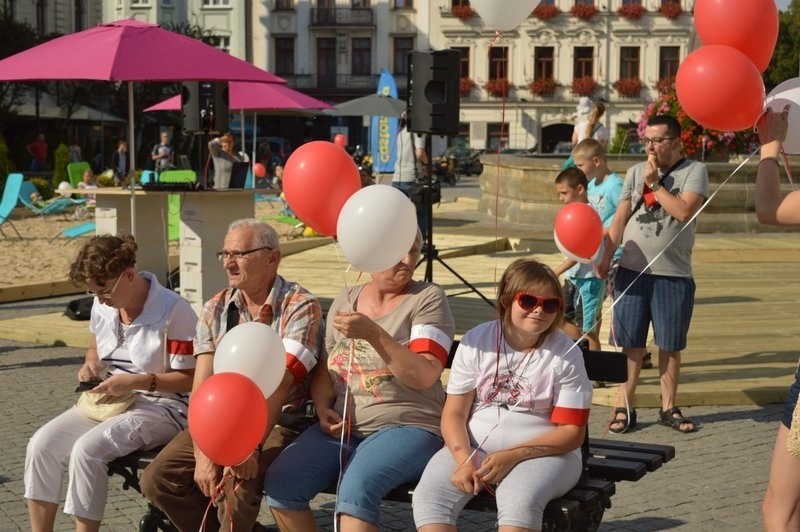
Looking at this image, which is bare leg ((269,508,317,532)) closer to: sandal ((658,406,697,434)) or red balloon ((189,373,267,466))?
red balloon ((189,373,267,466))

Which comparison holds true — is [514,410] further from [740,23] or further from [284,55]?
[284,55]

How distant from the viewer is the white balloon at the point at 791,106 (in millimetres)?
4602

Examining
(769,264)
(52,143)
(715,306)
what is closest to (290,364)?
(715,306)

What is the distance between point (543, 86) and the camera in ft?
207

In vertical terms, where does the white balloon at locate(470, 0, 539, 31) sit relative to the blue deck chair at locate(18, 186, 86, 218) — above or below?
above

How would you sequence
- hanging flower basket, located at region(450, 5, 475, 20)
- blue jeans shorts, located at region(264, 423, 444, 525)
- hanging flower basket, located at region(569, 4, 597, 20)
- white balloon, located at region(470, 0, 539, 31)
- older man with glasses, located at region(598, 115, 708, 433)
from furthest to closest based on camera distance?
hanging flower basket, located at region(450, 5, 475, 20) → hanging flower basket, located at region(569, 4, 597, 20) → older man with glasses, located at region(598, 115, 708, 433) → white balloon, located at region(470, 0, 539, 31) → blue jeans shorts, located at region(264, 423, 444, 525)

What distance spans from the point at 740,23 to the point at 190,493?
283 centimetres

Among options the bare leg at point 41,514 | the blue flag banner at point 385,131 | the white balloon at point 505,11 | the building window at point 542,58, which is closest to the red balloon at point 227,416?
the bare leg at point 41,514

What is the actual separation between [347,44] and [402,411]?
64147mm

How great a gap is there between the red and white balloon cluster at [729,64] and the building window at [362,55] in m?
63.4

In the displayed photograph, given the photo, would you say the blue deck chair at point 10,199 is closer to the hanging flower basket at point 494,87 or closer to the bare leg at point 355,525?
the bare leg at point 355,525

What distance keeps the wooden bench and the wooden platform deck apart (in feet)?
4.07

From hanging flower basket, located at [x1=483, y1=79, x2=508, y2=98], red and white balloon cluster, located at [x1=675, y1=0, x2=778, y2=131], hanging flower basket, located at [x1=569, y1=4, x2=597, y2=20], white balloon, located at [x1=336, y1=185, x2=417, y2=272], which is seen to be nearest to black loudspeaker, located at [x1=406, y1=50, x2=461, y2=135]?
red and white balloon cluster, located at [x1=675, y1=0, x2=778, y2=131]

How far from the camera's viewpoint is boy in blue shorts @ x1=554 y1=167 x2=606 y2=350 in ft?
25.7
